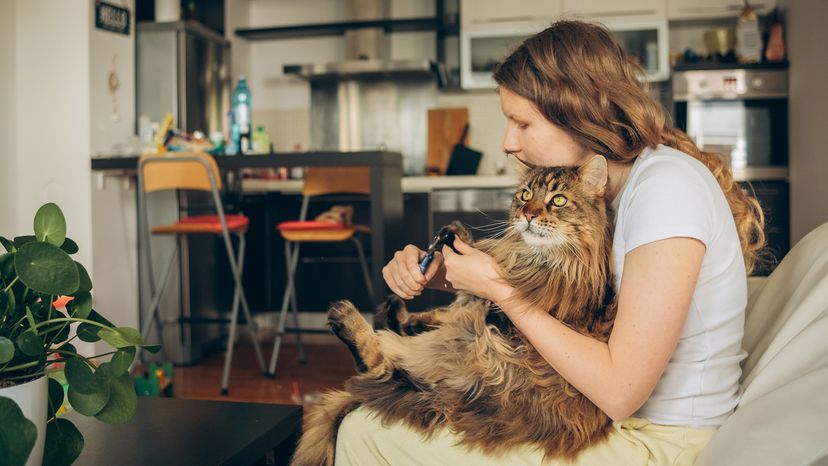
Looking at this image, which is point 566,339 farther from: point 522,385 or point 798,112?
point 798,112

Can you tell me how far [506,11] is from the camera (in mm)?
4977

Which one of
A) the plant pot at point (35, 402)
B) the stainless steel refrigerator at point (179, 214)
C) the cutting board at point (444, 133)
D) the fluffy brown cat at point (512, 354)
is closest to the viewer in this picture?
the plant pot at point (35, 402)

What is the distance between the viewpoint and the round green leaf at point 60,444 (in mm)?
925

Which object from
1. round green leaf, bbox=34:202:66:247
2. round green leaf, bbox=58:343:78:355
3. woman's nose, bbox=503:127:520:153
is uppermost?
woman's nose, bbox=503:127:520:153

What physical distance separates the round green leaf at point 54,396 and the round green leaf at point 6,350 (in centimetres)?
17

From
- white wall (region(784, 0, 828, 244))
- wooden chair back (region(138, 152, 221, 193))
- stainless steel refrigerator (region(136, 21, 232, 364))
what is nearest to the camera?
wooden chair back (region(138, 152, 221, 193))

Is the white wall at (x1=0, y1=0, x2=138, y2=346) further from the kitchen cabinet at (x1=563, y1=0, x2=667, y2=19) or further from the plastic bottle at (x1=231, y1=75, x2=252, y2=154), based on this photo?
the kitchen cabinet at (x1=563, y1=0, x2=667, y2=19)

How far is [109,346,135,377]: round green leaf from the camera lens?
2.92 feet

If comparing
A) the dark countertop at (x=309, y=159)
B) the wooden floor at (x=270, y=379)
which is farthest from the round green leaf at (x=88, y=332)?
the wooden floor at (x=270, y=379)

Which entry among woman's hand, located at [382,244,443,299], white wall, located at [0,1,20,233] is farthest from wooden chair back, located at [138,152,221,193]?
woman's hand, located at [382,244,443,299]

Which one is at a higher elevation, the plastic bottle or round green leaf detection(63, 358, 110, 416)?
the plastic bottle

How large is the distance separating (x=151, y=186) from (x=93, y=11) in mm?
1087

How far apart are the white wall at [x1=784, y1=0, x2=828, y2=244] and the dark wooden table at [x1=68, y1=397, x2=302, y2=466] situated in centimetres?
350

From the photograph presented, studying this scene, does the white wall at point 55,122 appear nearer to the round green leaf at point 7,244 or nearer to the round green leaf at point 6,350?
the round green leaf at point 7,244
